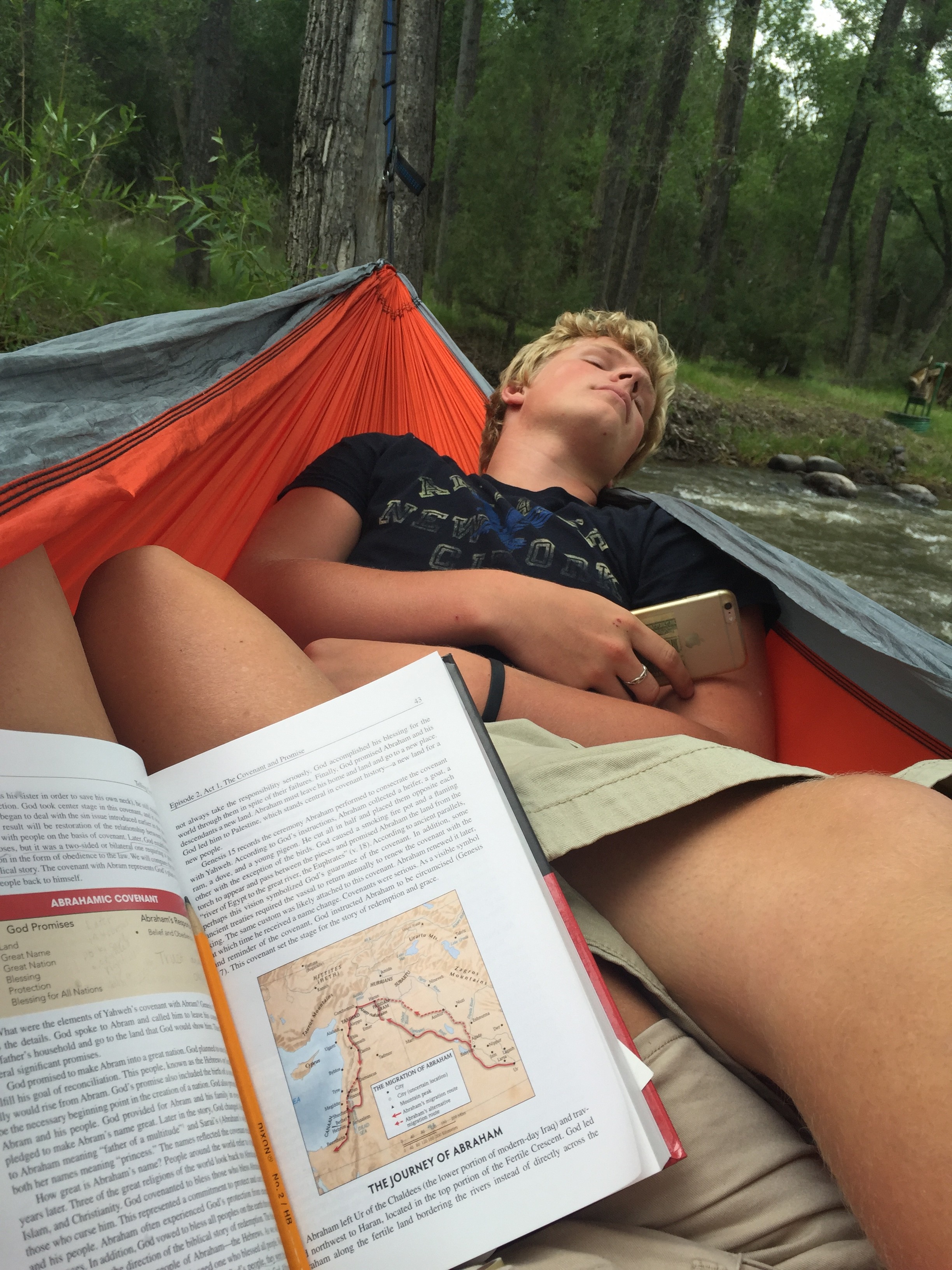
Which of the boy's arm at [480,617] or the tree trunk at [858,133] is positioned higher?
the tree trunk at [858,133]

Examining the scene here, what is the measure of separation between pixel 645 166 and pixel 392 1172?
10669 millimetres

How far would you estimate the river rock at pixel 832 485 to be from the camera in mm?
6098

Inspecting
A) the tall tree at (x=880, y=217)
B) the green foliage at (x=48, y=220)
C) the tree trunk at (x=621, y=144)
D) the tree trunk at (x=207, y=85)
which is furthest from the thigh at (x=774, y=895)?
the tall tree at (x=880, y=217)

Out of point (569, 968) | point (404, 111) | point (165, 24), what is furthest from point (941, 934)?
point (165, 24)

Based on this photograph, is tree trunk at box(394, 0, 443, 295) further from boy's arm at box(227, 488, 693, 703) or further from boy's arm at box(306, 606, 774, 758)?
boy's arm at box(306, 606, 774, 758)

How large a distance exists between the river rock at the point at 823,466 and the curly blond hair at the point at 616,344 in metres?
5.90

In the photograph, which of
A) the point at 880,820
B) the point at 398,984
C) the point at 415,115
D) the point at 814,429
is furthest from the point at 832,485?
the point at 398,984

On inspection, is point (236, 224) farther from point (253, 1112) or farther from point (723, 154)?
point (723, 154)

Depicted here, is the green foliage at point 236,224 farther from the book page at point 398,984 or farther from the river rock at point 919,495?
the river rock at point 919,495

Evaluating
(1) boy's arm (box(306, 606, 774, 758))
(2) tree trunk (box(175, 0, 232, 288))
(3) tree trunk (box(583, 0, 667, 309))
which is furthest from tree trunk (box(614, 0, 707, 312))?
(1) boy's arm (box(306, 606, 774, 758))

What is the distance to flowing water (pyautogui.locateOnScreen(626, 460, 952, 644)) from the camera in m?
3.76

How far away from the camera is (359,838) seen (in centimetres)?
48

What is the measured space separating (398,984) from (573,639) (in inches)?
20.4

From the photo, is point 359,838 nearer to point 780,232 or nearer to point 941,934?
point 941,934
